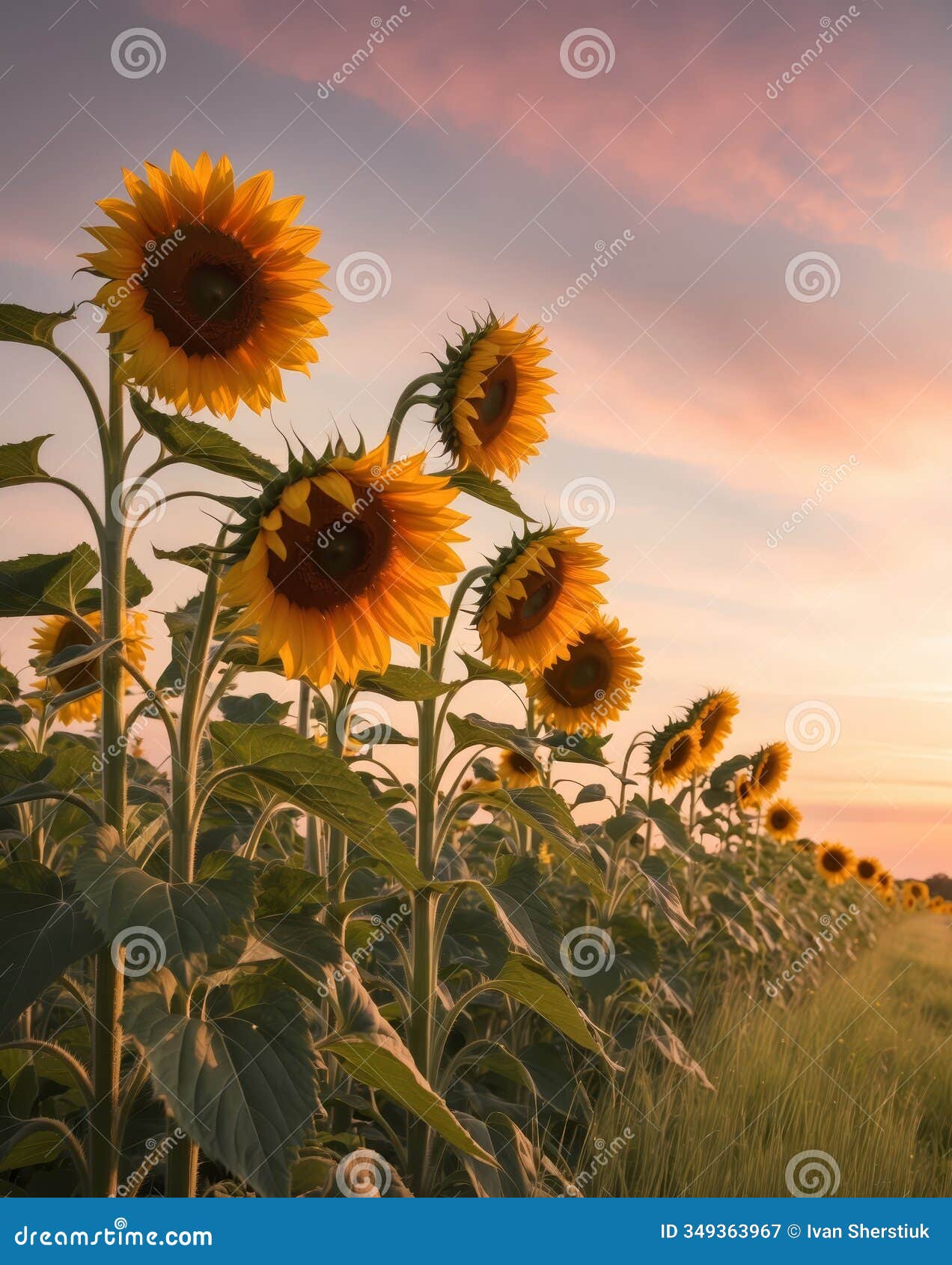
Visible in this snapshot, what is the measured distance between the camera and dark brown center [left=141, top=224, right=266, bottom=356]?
2707 mm

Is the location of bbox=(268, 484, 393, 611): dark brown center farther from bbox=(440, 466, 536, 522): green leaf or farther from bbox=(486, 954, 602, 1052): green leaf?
bbox=(486, 954, 602, 1052): green leaf

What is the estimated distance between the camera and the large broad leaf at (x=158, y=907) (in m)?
1.88

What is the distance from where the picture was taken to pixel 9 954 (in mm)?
2094

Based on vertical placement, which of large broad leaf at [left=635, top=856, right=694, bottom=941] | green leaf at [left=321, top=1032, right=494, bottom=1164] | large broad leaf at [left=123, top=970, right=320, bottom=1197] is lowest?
large broad leaf at [left=123, top=970, right=320, bottom=1197]

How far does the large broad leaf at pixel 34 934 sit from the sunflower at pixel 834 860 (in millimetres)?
11078

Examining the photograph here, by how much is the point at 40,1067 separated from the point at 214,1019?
3.26 ft

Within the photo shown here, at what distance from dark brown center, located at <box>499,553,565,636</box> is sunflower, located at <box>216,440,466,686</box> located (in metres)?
1.06

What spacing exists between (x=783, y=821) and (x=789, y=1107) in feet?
18.4

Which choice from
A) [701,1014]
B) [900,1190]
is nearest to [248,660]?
[900,1190]

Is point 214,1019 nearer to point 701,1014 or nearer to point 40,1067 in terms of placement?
point 40,1067

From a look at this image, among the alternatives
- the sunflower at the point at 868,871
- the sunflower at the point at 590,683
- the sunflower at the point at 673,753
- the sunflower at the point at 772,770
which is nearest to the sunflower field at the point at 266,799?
the sunflower at the point at 590,683

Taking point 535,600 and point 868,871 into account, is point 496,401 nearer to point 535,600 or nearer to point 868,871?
point 535,600

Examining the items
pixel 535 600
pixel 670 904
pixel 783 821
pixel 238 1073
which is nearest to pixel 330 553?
pixel 238 1073

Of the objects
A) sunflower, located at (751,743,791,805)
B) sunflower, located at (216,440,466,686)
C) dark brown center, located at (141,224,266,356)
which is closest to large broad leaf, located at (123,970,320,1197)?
sunflower, located at (216,440,466,686)
